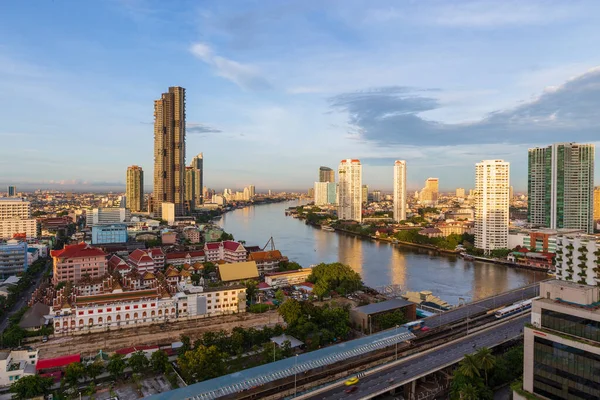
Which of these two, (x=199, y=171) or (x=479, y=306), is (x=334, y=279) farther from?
(x=199, y=171)

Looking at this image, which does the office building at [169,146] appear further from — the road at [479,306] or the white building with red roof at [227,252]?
the road at [479,306]

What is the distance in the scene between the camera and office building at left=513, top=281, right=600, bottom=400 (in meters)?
3.54

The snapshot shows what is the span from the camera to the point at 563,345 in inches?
145

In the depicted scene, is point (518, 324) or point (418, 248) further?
point (418, 248)

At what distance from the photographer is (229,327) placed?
23.1ft

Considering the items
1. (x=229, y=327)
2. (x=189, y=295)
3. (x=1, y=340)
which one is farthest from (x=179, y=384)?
(x=1, y=340)

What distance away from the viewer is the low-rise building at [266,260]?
37.8 ft

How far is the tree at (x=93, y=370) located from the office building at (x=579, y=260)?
741 cm

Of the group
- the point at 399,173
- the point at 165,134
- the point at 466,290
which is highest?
the point at 165,134

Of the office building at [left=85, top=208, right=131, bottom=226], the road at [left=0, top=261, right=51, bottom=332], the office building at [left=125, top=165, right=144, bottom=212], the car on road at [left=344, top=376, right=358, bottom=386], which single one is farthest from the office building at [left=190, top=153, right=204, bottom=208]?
the car on road at [left=344, top=376, right=358, bottom=386]

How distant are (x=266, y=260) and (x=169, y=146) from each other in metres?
17.8

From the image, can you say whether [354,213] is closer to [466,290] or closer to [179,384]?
[466,290]

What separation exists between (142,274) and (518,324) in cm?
814

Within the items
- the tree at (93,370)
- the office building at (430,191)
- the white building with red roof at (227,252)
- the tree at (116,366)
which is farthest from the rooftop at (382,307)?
the office building at (430,191)
